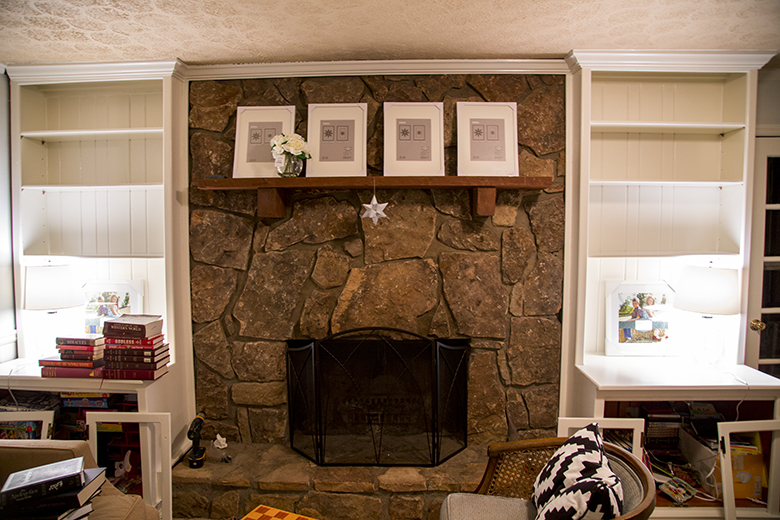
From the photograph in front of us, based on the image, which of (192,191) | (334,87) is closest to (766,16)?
(334,87)

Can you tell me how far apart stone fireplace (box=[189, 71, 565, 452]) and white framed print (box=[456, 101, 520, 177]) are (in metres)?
0.07

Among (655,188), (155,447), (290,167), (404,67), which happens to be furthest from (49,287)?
(655,188)

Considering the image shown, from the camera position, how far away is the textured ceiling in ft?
5.43

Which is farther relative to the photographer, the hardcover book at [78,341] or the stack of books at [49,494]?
the hardcover book at [78,341]

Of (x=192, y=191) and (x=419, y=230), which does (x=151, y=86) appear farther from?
(x=419, y=230)

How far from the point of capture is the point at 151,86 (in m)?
2.37

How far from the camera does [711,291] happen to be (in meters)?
2.09

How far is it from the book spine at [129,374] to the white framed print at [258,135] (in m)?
1.06

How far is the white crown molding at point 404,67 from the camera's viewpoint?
216cm

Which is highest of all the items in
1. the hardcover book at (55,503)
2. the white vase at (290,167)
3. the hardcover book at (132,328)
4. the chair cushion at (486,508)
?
the white vase at (290,167)

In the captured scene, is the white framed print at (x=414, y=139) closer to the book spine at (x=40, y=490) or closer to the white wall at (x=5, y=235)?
the book spine at (x=40, y=490)

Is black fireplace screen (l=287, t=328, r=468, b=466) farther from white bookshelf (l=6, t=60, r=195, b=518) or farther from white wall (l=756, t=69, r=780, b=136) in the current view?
white wall (l=756, t=69, r=780, b=136)

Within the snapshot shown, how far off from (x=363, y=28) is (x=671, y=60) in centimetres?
158

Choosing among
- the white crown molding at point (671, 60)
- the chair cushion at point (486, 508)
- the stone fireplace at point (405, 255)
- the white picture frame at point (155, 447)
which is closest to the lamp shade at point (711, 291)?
the stone fireplace at point (405, 255)
